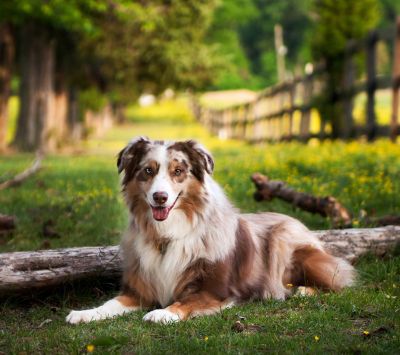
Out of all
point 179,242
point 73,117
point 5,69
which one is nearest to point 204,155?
point 179,242

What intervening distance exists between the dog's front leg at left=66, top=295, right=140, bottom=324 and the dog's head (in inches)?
30.5

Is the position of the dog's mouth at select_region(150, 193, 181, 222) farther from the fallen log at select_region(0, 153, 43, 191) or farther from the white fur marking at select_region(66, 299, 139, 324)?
the fallen log at select_region(0, 153, 43, 191)

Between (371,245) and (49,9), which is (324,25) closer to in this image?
(49,9)

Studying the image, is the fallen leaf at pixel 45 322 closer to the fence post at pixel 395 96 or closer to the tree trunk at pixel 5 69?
the fence post at pixel 395 96

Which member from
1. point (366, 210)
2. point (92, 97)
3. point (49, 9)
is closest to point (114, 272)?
point (366, 210)

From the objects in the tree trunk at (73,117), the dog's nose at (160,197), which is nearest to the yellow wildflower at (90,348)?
the dog's nose at (160,197)

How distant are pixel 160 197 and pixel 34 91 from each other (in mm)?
20645

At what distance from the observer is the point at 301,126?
77.6ft

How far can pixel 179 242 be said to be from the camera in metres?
5.98

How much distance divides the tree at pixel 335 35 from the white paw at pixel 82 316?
1535 cm

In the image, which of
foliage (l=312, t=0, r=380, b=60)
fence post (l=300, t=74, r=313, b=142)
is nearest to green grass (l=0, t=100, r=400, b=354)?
foliage (l=312, t=0, r=380, b=60)

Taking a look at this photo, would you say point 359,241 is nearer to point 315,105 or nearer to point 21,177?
point 21,177

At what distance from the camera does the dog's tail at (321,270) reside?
6441 millimetres

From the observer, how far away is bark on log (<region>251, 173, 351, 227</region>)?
8.55 meters
